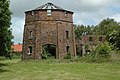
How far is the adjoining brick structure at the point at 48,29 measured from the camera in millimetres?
48531

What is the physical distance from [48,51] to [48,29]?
355cm

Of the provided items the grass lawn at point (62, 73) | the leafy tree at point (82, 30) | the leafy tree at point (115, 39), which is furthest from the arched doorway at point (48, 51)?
the leafy tree at point (82, 30)

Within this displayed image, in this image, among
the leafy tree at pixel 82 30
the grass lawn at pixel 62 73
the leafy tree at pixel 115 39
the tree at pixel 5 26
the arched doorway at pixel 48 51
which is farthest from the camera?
the leafy tree at pixel 82 30

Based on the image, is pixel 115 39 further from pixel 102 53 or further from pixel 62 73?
pixel 62 73

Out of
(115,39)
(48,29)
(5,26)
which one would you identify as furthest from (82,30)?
(5,26)

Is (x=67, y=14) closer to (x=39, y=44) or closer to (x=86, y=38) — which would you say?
(x=39, y=44)

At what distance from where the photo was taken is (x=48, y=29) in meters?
48.8

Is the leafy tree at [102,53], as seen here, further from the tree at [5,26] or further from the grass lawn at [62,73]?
the tree at [5,26]

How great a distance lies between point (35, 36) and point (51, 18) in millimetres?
3865

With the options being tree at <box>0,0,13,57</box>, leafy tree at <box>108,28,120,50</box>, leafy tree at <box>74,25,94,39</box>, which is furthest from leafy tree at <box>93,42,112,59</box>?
leafy tree at <box>74,25,94,39</box>

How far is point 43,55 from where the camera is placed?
47906 millimetres

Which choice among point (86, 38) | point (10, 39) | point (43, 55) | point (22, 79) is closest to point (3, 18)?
point (10, 39)

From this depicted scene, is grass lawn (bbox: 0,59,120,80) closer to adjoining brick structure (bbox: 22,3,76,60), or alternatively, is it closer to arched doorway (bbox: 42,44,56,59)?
arched doorway (bbox: 42,44,56,59)

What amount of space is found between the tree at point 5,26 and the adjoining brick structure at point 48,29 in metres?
20.5
